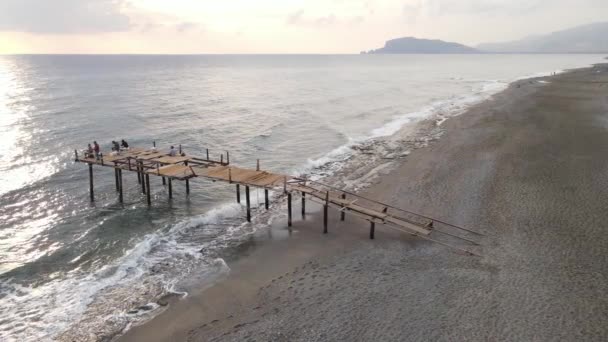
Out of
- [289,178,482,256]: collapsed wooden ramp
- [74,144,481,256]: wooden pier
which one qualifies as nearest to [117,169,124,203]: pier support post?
[74,144,481,256]: wooden pier

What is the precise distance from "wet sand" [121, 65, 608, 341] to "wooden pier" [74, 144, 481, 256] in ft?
2.67

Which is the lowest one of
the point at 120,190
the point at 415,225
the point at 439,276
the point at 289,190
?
the point at 439,276

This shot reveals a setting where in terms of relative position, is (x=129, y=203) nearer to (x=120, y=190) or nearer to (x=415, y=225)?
(x=120, y=190)

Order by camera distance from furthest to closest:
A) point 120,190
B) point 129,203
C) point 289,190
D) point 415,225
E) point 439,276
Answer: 1. point 120,190
2. point 129,203
3. point 289,190
4. point 415,225
5. point 439,276

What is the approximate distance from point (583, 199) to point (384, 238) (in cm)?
1251

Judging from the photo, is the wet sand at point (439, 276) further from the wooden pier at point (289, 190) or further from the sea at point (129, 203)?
the sea at point (129, 203)

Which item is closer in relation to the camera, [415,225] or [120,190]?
[415,225]

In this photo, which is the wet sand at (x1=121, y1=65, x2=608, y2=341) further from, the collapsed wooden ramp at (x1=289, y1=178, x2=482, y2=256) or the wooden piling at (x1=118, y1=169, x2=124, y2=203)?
the wooden piling at (x1=118, y1=169, x2=124, y2=203)

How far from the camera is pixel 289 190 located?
23219 mm

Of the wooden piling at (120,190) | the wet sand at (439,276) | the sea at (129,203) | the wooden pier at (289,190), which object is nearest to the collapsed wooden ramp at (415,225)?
the wooden pier at (289,190)

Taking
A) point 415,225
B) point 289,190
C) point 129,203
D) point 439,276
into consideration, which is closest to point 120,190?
point 129,203

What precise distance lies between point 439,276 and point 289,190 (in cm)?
950

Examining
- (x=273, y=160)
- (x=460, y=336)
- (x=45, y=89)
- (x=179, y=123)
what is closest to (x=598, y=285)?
(x=460, y=336)

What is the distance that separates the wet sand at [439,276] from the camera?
14.2 metres
